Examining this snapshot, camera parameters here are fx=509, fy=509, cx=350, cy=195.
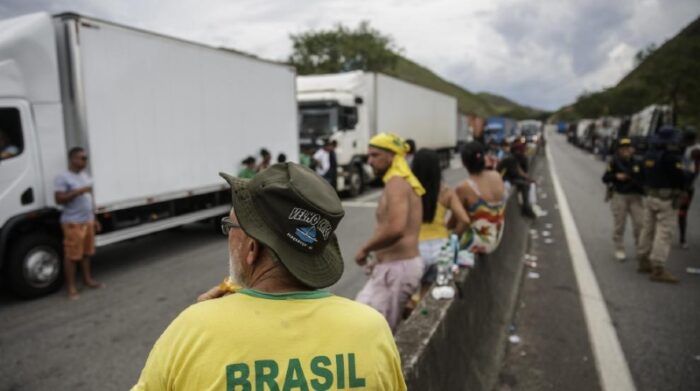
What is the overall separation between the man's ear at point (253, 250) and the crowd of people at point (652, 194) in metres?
6.70

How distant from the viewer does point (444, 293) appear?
372 cm

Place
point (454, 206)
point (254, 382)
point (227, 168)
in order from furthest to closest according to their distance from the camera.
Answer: point (227, 168)
point (454, 206)
point (254, 382)

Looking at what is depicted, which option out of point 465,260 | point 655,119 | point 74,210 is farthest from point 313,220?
A: point 655,119

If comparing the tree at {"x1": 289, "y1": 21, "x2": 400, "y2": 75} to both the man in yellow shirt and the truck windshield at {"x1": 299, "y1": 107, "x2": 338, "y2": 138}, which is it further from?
the man in yellow shirt

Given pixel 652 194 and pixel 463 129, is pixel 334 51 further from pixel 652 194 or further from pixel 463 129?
pixel 652 194

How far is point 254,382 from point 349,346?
25cm

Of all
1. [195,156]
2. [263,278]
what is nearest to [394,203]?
[263,278]

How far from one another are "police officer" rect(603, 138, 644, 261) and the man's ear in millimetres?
7435

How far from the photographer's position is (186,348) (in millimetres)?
1240

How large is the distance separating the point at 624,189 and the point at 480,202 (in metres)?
3.58

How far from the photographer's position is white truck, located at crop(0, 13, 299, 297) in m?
6.37

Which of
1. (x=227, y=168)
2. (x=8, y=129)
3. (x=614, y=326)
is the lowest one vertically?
(x=614, y=326)

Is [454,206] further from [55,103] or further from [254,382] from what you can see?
[55,103]

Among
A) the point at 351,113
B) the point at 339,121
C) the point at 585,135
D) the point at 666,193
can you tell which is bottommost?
the point at 585,135
